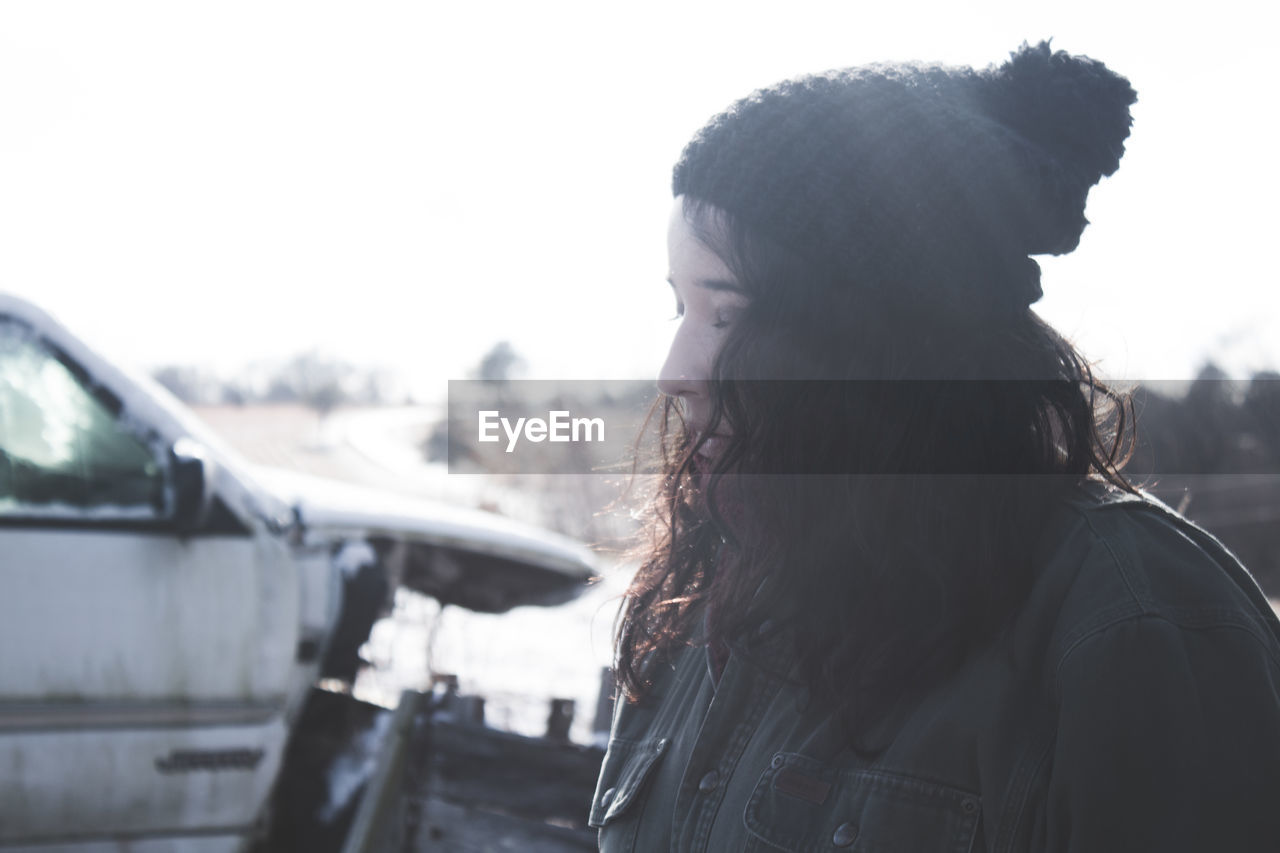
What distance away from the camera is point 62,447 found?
2898mm

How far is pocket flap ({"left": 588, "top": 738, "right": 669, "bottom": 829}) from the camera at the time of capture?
4.87 ft

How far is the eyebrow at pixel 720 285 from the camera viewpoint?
1351 mm

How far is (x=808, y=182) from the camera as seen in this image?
4.24 feet

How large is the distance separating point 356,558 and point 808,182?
250 cm

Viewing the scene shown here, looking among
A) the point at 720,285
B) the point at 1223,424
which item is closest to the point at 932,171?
the point at 720,285

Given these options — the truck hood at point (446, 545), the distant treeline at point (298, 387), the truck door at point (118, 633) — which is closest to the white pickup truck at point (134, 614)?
the truck door at point (118, 633)

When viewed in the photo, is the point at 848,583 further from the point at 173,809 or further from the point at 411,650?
the point at 411,650

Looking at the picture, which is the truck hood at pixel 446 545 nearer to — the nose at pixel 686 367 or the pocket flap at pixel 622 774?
the pocket flap at pixel 622 774

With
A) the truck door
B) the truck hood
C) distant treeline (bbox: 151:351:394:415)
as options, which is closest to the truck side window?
the truck door

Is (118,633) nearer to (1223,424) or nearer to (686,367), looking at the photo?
(686,367)

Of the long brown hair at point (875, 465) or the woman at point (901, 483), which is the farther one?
the long brown hair at point (875, 465)

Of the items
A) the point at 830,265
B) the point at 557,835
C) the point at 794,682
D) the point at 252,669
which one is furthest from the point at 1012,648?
the point at 252,669

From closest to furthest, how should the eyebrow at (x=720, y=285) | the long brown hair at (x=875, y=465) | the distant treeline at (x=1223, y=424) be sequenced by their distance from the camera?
the long brown hair at (x=875, y=465)
the eyebrow at (x=720, y=285)
the distant treeline at (x=1223, y=424)

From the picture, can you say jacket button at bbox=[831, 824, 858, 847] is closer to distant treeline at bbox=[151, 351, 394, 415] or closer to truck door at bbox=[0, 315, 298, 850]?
truck door at bbox=[0, 315, 298, 850]
